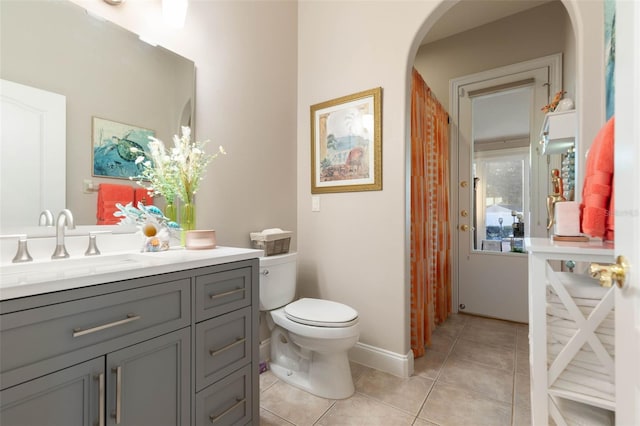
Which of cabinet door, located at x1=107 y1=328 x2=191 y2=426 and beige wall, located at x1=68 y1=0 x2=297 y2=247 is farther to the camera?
beige wall, located at x1=68 y1=0 x2=297 y2=247

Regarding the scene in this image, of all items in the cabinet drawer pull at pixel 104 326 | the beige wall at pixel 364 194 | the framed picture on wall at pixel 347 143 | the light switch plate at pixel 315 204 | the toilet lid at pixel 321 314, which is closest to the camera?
the cabinet drawer pull at pixel 104 326

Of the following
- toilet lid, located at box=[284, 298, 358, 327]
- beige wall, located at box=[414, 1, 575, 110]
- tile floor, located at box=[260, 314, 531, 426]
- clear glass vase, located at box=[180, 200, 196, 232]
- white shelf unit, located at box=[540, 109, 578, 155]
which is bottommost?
tile floor, located at box=[260, 314, 531, 426]

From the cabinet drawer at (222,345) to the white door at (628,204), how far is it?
1.22 m

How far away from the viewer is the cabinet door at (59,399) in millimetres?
713

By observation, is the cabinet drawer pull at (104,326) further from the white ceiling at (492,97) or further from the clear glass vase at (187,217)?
the white ceiling at (492,97)

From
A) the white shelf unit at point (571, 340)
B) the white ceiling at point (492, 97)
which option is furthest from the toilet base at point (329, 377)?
the white ceiling at point (492, 97)

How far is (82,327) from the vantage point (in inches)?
32.6

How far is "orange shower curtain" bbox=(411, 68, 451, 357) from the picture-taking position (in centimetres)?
217

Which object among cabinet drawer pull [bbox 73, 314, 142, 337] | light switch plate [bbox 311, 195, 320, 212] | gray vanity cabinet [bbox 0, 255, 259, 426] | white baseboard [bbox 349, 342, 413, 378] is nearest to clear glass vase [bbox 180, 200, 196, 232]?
gray vanity cabinet [bbox 0, 255, 259, 426]

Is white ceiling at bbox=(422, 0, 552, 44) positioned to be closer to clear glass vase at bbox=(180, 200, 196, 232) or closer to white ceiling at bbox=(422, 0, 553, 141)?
white ceiling at bbox=(422, 0, 553, 141)

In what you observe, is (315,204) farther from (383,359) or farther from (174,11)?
(174,11)

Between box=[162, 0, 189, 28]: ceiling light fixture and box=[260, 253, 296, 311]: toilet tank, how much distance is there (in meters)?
1.41

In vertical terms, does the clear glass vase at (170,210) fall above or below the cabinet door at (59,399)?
above

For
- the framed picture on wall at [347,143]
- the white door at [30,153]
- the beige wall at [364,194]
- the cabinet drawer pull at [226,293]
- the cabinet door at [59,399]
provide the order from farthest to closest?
1. the framed picture on wall at [347,143]
2. the beige wall at [364,194]
3. the cabinet drawer pull at [226,293]
4. the white door at [30,153]
5. the cabinet door at [59,399]
